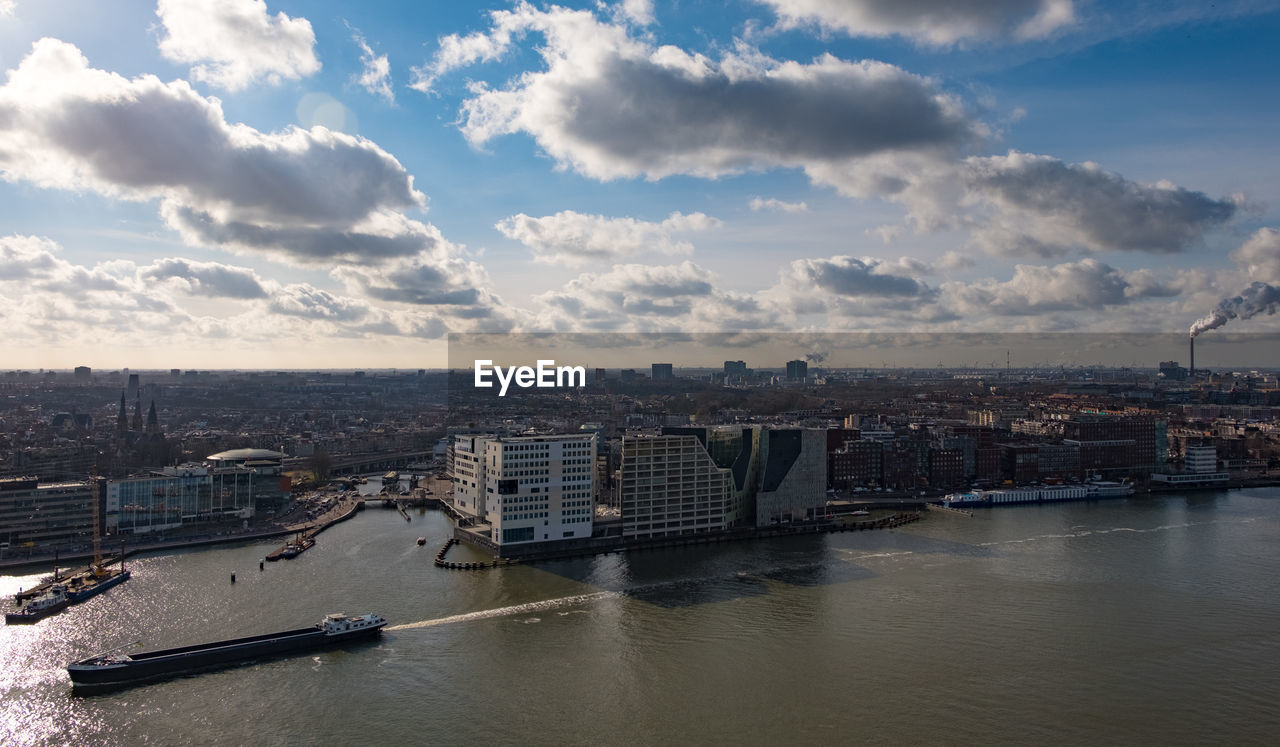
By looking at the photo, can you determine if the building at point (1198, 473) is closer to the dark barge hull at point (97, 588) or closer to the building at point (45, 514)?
the dark barge hull at point (97, 588)

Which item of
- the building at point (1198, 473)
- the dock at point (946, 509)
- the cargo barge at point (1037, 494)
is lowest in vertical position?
the dock at point (946, 509)

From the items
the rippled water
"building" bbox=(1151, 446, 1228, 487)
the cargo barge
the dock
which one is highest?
"building" bbox=(1151, 446, 1228, 487)

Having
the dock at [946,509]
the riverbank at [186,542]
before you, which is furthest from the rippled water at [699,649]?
the dock at [946,509]

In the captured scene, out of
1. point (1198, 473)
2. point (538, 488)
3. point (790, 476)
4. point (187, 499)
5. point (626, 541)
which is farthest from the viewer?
point (1198, 473)

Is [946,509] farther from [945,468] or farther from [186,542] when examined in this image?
[186,542]

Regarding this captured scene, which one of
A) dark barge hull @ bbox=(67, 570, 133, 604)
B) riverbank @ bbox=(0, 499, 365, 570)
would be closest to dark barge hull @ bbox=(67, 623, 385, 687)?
dark barge hull @ bbox=(67, 570, 133, 604)

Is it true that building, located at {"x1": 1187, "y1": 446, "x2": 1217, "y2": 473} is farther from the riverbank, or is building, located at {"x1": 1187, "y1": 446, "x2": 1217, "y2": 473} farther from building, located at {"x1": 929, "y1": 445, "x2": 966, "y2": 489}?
the riverbank

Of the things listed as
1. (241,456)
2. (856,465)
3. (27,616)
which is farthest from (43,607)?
(856,465)
